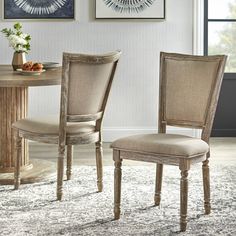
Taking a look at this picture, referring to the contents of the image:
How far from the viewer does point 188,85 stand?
13.8 feet

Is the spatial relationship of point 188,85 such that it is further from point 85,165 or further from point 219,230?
point 85,165

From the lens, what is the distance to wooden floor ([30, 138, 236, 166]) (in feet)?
18.8

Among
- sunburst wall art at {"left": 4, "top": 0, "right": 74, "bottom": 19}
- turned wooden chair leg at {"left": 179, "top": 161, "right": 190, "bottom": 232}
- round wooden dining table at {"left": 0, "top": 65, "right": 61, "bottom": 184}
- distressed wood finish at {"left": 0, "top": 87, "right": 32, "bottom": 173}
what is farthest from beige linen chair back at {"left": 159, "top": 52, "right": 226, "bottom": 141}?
sunburst wall art at {"left": 4, "top": 0, "right": 74, "bottom": 19}

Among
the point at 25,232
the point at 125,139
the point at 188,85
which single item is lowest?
the point at 25,232

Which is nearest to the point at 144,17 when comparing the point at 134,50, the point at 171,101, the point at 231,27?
the point at 134,50

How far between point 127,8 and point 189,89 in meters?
2.43

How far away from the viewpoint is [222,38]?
6.70 meters

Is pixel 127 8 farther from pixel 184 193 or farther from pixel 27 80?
pixel 184 193

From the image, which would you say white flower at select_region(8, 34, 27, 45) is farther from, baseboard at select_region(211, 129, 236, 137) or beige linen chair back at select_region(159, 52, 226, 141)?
baseboard at select_region(211, 129, 236, 137)

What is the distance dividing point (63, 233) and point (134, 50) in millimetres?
3035

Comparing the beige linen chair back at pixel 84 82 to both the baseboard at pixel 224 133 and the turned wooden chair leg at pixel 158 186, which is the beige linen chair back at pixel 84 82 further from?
the baseboard at pixel 224 133

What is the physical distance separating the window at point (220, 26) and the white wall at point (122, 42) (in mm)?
245

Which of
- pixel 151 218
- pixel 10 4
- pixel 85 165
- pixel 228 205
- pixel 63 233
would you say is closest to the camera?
pixel 63 233

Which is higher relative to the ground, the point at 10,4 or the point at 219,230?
the point at 10,4
